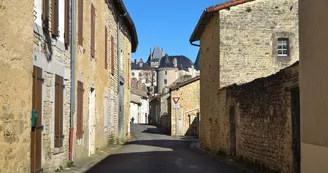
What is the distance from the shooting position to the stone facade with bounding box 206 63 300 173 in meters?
10.1

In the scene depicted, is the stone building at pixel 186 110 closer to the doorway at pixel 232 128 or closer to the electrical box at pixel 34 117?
the doorway at pixel 232 128

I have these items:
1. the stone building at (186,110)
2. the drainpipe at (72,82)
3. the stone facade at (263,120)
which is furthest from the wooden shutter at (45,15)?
the stone building at (186,110)

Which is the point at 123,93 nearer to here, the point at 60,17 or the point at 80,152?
the point at 80,152

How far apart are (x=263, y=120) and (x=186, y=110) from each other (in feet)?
91.0

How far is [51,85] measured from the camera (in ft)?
35.1

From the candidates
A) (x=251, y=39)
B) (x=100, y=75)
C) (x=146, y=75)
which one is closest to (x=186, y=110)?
(x=251, y=39)

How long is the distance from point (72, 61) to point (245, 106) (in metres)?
5.26

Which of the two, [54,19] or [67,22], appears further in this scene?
[67,22]

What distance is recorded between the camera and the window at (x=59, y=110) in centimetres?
1122

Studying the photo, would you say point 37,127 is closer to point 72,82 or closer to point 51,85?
point 51,85

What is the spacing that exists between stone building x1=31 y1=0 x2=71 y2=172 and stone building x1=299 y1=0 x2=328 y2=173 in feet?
17.1

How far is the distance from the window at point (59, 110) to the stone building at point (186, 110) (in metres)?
27.3

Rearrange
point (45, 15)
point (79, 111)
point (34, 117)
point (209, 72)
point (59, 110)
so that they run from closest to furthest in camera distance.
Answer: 1. point (34, 117)
2. point (45, 15)
3. point (59, 110)
4. point (79, 111)
5. point (209, 72)

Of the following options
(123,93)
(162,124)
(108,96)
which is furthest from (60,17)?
(162,124)
